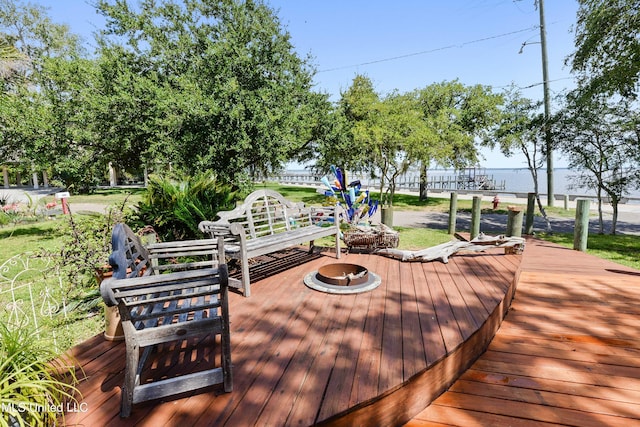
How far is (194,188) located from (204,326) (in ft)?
11.9

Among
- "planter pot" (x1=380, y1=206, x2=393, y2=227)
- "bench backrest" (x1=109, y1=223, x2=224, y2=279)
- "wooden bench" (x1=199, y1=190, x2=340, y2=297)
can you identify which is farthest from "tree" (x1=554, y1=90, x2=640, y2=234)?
"bench backrest" (x1=109, y1=223, x2=224, y2=279)

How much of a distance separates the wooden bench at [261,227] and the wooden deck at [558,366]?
2001 millimetres

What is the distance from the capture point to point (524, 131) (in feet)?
29.8

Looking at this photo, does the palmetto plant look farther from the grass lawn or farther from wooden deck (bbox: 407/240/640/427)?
wooden deck (bbox: 407/240/640/427)

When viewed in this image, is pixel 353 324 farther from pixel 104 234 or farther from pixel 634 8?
pixel 634 8

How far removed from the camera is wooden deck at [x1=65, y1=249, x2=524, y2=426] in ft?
5.06

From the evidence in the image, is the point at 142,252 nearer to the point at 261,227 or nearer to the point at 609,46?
the point at 261,227

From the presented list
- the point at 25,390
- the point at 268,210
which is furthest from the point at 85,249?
the point at 25,390

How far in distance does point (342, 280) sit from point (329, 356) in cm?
117

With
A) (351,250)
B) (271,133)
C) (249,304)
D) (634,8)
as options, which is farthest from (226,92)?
(634,8)

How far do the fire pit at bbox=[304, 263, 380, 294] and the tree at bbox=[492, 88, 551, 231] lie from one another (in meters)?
7.80

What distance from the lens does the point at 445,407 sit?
1811mm

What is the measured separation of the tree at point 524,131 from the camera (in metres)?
8.91

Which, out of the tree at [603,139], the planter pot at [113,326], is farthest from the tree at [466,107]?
the planter pot at [113,326]
